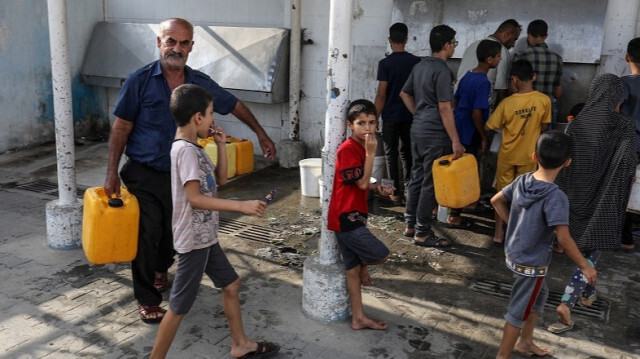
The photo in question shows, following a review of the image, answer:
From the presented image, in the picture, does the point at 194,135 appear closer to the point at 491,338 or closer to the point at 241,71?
the point at 491,338

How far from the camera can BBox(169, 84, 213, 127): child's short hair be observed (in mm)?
3381

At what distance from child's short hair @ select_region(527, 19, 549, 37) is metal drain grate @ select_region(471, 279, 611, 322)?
9.61ft

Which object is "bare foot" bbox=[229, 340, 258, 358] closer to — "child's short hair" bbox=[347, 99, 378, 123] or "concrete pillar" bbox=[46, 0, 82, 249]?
"child's short hair" bbox=[347, 99, 378, 123]

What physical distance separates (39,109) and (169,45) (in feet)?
21.4

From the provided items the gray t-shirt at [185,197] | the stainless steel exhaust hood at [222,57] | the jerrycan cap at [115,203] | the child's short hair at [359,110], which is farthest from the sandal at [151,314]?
the stainless steel exhaust hood at [222,57]

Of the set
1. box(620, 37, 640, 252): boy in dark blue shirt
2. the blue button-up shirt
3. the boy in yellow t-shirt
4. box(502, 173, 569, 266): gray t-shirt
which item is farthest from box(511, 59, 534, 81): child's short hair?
the blue button-up shirt

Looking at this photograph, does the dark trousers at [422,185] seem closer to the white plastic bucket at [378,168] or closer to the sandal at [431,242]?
the sandal at [431,242]

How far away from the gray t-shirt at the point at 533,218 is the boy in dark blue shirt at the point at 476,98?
8.02 feet

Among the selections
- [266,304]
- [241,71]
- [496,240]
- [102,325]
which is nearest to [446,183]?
[496,240]

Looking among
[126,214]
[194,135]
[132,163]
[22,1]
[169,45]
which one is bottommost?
[126,214]

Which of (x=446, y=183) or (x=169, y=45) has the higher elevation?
(x=169, y=45)

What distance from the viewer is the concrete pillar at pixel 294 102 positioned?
8.26 metres

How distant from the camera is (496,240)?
19.2ft

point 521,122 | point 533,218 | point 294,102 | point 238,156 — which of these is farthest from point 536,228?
point 294,102
